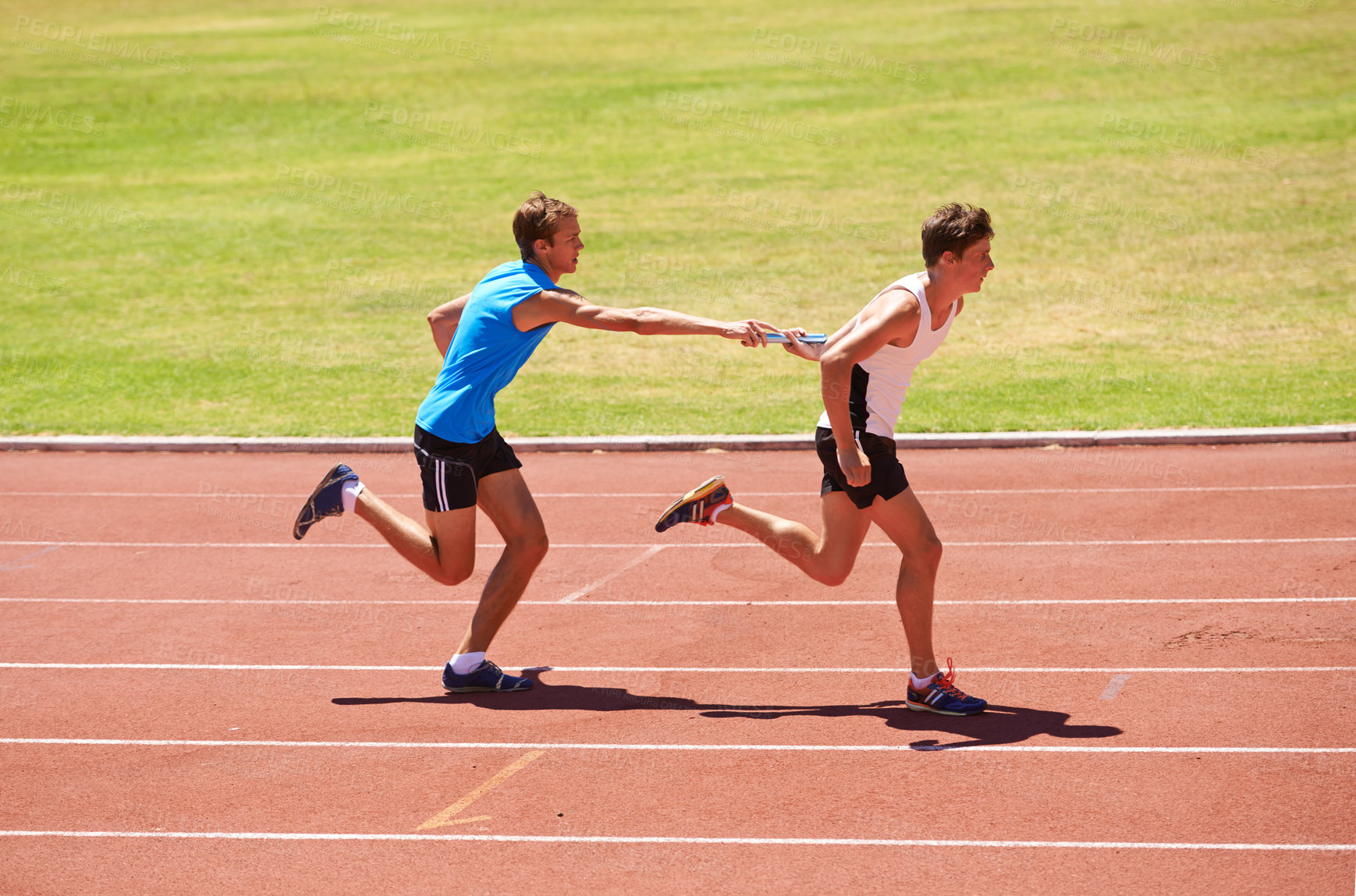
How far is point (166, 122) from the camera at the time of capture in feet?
100

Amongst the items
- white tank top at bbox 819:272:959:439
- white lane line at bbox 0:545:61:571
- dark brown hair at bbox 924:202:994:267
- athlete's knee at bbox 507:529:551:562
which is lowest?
white lane line at bbox 0:545:61:571

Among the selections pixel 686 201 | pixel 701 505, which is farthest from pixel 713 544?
pixel 686 201

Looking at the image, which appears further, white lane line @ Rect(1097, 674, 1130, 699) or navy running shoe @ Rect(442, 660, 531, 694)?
navy running shoe @ Rect(442, 660, 531, 694)

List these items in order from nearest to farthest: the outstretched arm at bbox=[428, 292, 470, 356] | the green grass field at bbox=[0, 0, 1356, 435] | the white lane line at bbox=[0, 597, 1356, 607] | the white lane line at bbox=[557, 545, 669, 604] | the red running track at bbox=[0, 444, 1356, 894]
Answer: the red running track at bbox=[0, 444, 1356, 894], the outstretched arm at bbox=[428, 292, 470, 356], the white lane line at bbox=[0, 597, 1356, 607], the white lane line at bbox=[557, 545, 669, 604], the green grass field at bbox=[0, 0, 1356, 435]

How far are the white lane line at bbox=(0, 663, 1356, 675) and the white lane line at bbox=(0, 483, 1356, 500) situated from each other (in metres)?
3.88

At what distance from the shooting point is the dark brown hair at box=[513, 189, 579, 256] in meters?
6.59

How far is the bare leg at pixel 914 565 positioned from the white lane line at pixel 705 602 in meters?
1.80

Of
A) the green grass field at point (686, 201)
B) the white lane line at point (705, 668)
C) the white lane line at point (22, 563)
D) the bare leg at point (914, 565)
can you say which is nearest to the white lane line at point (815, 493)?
the white lane line at point (22, 563)

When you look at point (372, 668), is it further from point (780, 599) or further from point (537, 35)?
point (537, 35)

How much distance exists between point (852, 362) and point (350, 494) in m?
2.84

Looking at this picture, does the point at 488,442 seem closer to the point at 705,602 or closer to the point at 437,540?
the point at 437,540

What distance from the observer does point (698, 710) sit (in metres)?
6.50

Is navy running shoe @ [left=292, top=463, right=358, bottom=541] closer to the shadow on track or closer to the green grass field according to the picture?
the shadow on track

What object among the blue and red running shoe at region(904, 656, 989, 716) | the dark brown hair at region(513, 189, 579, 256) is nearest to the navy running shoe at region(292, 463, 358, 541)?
the dark brown hair at region(513, 189, 579, 256)
